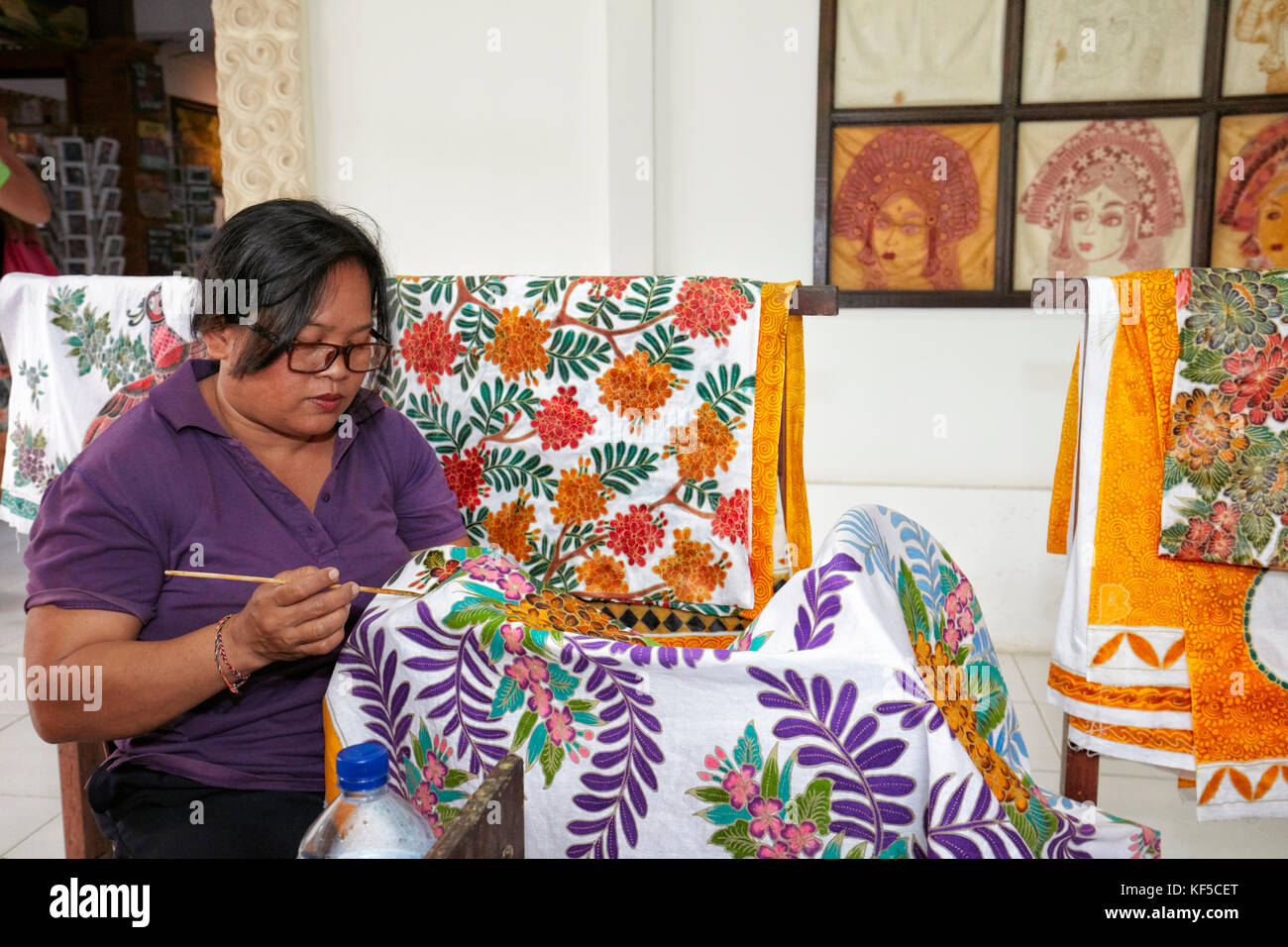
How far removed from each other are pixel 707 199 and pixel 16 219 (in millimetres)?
2548

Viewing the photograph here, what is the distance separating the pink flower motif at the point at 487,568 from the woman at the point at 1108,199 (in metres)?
2.38

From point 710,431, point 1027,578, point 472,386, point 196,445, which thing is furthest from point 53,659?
point 1027,578

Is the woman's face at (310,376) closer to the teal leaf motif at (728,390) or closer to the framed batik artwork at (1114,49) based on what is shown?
the teal leaf motif at (728,390)

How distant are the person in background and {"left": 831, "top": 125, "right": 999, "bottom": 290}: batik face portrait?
2458 mm

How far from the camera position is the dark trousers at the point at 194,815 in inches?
44.1

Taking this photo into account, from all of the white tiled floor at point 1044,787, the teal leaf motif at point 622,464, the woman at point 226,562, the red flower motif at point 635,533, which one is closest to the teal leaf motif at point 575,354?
the teal leaf motif at point 622,464

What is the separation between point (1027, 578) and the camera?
303 cm

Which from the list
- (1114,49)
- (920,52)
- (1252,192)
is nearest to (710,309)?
(920,52)

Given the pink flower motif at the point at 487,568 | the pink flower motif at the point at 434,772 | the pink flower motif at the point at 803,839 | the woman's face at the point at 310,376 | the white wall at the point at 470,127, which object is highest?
the white wall at the point at 470,127

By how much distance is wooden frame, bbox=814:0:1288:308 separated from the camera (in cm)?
278

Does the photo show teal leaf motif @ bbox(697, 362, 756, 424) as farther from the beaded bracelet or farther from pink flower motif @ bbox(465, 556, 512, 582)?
the beaded bracelet

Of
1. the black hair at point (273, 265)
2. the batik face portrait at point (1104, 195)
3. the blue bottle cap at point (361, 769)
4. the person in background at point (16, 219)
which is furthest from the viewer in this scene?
the person in background at point (16, 219)

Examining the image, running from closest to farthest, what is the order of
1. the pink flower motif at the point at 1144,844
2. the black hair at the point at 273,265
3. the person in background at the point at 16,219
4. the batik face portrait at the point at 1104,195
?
the pink flower motif at the point at 1144,844 → the black hair at the point at 273,265 → the batik face portrait at the point at 1104,195 → the person in background at the point at 16,219

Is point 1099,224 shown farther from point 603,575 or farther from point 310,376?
point 310,376
